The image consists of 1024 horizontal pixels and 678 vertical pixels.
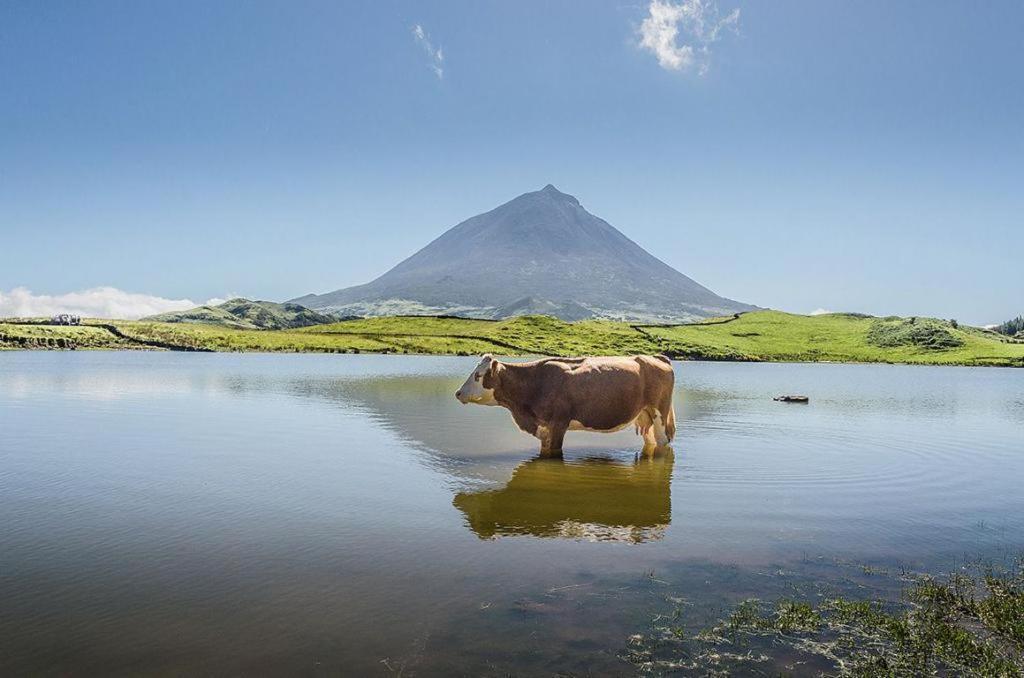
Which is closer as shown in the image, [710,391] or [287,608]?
[287,608]

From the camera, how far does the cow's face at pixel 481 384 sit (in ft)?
63.2

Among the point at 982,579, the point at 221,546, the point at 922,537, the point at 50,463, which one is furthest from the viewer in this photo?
the point at 50,463

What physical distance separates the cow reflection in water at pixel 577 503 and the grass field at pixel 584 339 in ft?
337

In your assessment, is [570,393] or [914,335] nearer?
[570,393]

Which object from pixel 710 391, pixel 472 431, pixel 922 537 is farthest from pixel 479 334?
pixel 922 537

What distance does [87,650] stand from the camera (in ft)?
22.2

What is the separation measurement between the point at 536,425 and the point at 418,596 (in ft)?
36.8

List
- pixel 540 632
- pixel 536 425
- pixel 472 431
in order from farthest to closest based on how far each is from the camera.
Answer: pixel 472 431
pixel 536 425
pixel 540 632

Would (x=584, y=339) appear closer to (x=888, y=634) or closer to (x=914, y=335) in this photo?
(x=914, y=335)

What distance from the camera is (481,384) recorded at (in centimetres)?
1942

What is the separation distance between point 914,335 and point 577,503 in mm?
171985

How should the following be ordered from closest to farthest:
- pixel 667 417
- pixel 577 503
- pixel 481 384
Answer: pixel 577 503 → pixel 481 384 → pixel 667 417

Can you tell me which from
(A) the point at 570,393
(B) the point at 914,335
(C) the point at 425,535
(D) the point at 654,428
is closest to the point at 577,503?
(C) the point at 425,535

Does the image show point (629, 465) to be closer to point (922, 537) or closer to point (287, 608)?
point (922, 537)
